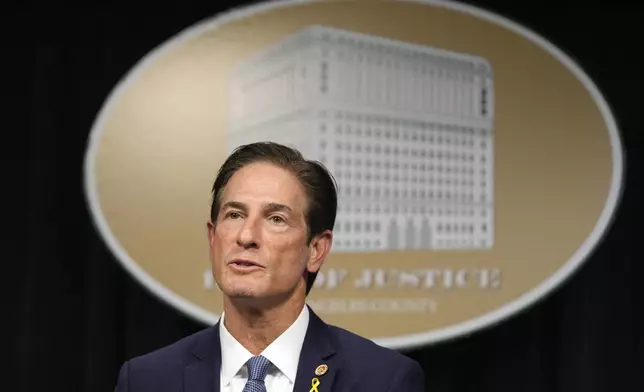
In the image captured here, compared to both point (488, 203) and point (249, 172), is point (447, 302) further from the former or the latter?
point (249, 172)

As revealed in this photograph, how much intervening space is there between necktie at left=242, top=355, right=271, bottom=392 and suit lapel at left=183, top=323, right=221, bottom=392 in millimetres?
48

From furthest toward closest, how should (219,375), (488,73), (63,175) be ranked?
1. (488,73)
2. (63,175)
3. (219,375)

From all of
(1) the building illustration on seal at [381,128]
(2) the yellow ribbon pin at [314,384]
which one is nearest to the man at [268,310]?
(2) the yellow ribbon pin at [314,384]

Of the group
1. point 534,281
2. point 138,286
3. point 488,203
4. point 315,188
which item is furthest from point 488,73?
point 315,188

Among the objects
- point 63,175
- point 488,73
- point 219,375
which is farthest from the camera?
point 488,73

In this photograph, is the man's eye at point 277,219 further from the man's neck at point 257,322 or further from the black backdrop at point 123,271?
the black backdrop at point 123,271

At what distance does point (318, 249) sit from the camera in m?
1.16

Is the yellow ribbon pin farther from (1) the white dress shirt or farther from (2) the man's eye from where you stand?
(2) the man's eye

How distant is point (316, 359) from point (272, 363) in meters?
0.06

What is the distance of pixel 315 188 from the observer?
44.9 inches

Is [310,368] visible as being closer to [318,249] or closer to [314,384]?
[314,384]

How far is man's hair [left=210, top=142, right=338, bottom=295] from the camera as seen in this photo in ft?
3.71

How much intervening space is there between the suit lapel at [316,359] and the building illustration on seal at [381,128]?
1341 millimetres

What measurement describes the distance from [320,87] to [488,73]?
56 cm
